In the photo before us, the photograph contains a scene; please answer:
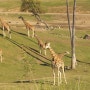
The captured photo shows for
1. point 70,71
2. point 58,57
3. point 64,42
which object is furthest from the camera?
point 64,42

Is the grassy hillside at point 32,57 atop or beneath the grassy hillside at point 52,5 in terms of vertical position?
atop

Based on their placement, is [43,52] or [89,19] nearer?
[43,52]

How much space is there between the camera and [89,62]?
4616cm

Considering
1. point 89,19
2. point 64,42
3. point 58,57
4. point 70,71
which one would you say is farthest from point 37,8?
point 58,57

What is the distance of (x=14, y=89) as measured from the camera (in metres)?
23.8

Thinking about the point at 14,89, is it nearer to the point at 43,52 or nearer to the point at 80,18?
the point at 43,52

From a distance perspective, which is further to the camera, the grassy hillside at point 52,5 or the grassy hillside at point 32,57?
the grassy hillside at point 52,5

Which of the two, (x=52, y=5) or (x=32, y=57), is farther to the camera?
(x=52, y=5)

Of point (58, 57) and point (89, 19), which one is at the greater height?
point (58, 57)

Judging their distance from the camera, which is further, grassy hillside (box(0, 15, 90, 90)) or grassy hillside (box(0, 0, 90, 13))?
grassy hillside (box(0, 0, 90, 13))

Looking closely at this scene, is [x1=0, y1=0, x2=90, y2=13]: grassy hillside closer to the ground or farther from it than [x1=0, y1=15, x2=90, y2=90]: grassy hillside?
closer to the ground

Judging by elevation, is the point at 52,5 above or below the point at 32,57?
below

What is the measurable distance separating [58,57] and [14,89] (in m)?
6.02

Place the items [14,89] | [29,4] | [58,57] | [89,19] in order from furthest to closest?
[89,19], [29,4], [58,57], [14,89]
